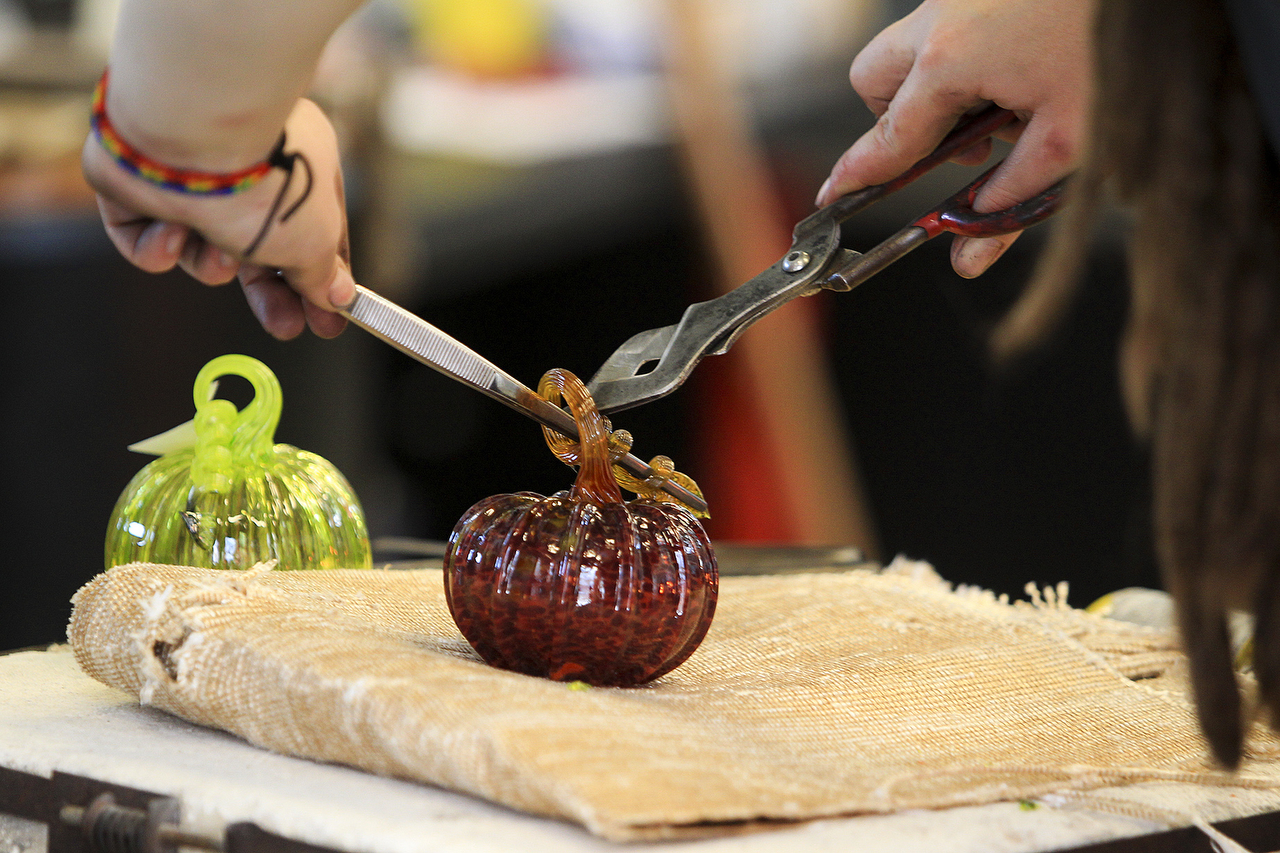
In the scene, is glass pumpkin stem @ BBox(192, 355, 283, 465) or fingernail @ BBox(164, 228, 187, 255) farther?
glass pumpkin stem @ BBox(192, 355, 283, 465)

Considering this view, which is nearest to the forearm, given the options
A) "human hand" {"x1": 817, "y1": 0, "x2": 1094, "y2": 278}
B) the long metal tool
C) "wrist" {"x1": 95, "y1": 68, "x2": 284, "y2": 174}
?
"wrist" {"x1": 95, "y1": 68, "x2": 284, "y2": 174}

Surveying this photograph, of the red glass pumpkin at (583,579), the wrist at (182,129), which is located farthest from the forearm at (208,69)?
the red glass pumpkin at (583,579)

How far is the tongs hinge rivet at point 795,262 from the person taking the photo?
2.42ft

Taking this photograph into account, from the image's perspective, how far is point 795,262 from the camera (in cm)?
74

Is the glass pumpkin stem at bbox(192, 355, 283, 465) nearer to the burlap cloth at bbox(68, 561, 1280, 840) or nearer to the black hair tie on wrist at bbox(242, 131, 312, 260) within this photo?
the burlap cloth at bbox(68, 561, 1280, 840)

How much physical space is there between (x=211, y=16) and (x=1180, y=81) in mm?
381

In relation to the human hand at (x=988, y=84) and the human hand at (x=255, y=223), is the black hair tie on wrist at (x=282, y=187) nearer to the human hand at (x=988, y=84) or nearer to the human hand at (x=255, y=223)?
the human hand at (x=255, y=223)

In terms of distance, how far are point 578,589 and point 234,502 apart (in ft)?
0.88

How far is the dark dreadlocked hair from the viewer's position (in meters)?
0.45

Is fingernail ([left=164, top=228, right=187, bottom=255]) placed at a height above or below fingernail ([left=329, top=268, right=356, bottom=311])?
above

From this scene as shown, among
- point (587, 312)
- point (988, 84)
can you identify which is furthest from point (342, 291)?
point (587, 312)

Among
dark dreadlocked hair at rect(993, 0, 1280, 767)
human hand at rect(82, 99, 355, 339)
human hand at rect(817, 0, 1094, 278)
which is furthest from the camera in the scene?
human hand at rect(817, 0, 1094, 278)

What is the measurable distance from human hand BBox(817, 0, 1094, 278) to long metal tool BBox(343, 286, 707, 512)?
254mm

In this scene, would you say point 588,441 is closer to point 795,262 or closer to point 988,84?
point 795,262
